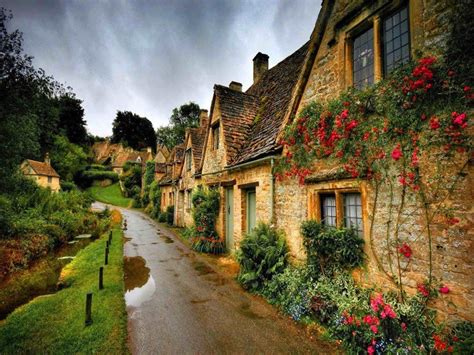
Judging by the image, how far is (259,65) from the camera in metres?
15.6

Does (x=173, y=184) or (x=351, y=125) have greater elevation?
(x=351, y=125)

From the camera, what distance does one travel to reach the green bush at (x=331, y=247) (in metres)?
4.87

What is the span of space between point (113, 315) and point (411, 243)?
644 cm

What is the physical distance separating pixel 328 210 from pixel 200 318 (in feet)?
13.5

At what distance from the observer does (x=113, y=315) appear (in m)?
5.27

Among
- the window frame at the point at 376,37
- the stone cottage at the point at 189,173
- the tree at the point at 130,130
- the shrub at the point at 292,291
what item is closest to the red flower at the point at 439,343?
the shrub at the point at 292,291

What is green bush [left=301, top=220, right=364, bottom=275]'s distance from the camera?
4871 mm

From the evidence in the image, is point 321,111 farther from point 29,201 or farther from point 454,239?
point 29,201

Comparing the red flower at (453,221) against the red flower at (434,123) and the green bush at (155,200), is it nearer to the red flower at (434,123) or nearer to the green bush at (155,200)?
the red flower at (434,123)

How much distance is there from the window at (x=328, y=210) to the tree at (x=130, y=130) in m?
65.5

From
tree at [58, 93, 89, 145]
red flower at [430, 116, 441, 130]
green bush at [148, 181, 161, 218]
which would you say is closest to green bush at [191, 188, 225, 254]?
red flower at [430, 116, 441, 130]

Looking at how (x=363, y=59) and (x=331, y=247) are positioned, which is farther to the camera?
(x=363, y=59)

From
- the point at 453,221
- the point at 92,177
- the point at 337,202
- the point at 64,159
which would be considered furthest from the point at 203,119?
the point at 92,177

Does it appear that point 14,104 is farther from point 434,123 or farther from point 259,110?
point 434,123
